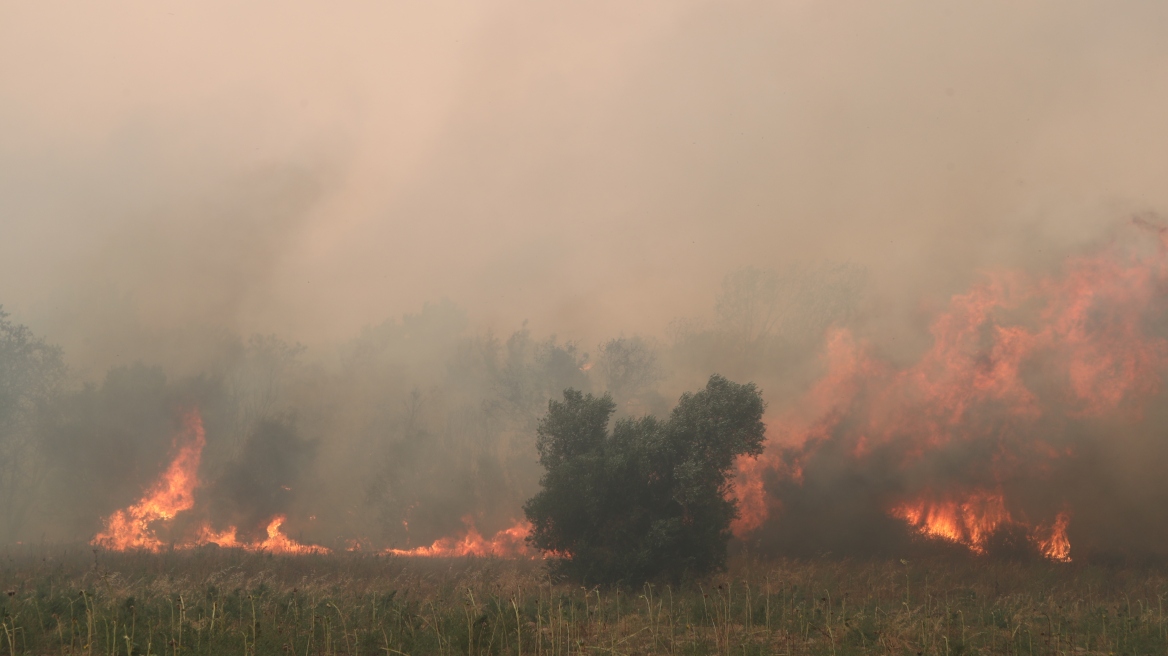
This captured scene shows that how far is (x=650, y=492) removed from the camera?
36.8 meters

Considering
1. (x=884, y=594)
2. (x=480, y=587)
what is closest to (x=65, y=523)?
(x=480, y=587)

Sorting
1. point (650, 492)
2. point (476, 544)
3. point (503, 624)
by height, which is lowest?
point (476, 544)

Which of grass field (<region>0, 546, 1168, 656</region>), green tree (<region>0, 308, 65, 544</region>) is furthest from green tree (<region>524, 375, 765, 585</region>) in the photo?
green tree (<region>0, 308, 65, 544</region>)

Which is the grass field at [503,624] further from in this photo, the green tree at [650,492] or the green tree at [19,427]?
the green tree at [19,427]

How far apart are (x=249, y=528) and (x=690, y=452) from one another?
171ft

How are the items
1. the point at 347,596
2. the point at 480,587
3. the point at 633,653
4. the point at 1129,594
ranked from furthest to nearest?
1. the point at 1129,594
2. the point at 480,587
3. the point at 347,596
4. the point at 633,653

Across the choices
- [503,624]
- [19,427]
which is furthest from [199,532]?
[503,624]

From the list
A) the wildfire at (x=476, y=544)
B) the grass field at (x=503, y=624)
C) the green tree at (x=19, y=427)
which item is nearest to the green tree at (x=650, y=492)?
the grass field at (x=503, y=624)

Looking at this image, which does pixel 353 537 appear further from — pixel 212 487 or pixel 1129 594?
pixel 1129 594

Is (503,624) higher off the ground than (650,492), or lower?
lower

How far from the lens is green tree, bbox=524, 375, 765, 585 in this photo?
34.3 metres

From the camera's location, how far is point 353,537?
245ft

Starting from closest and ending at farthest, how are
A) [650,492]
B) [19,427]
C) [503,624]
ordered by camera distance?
[503,624]
[650,492]
[19,427]

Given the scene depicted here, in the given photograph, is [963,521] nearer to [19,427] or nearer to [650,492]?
[650,492]
